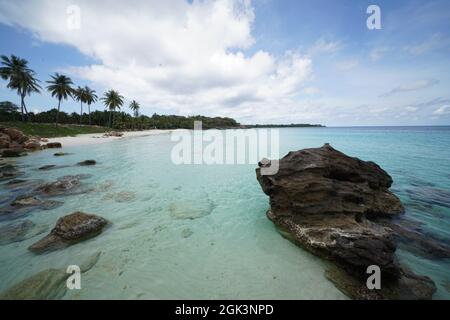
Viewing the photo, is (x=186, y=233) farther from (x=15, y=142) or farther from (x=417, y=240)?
(x=15, y=142)

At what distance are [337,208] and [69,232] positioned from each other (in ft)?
27.4

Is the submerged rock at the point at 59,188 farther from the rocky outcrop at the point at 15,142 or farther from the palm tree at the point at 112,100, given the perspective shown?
the palm tree at the point at 112,100

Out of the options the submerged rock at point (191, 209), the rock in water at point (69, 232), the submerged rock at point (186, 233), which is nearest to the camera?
the rock in water at point (69, 232)

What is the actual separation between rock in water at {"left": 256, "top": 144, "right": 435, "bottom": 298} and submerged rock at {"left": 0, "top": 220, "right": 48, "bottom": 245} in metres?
8.11

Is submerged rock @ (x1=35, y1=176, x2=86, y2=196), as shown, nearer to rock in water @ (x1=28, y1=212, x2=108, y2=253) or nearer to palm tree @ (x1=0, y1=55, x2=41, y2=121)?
rock in water @ (x1=28, y1=212, x2=108, y2=253)

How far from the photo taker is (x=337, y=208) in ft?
20.6

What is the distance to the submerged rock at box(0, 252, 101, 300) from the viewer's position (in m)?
4.05

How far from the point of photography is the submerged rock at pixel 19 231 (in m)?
6.14

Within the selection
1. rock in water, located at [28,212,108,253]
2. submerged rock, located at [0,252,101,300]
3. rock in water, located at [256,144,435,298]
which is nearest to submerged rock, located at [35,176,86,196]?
rock in water, located at [28,212,108,253]

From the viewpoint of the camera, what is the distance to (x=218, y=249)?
19.3ft

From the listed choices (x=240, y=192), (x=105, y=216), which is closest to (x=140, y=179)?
(x=105, y=216)

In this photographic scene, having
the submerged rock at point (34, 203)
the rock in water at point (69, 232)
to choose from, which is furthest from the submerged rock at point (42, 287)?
the submerged rock at point (34, 203)

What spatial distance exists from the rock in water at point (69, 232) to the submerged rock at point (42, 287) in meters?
1.22

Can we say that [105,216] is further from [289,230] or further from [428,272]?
[428,272]
